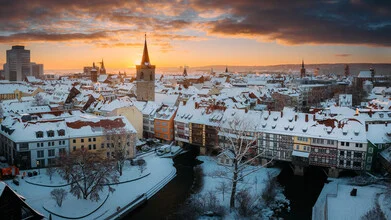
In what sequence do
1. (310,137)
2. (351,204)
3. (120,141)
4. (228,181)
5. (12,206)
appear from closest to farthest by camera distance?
(12,206) → (351,204) → (228,181) → (310,137) → (120,141)

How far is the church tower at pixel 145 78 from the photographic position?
89.6 m

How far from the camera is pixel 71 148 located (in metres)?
49.9

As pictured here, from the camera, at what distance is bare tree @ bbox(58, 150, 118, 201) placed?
3638 cm

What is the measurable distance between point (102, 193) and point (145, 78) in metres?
53.6

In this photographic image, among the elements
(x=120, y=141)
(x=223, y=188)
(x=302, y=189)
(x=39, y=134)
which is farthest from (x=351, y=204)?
(x=39, y=134)

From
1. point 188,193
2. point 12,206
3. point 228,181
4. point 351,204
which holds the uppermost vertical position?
point 12,206

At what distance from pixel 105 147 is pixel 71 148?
4765 mm

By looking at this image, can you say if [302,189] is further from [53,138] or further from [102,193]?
[53,138]

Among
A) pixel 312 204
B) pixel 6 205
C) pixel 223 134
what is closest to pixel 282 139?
pixel 223 134

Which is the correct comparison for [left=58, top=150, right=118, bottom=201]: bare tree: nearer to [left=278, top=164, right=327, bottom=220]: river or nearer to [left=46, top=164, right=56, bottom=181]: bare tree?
[left=46, top=164, right=56, bottom=181]: bare tree

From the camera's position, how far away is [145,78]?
8981 cm

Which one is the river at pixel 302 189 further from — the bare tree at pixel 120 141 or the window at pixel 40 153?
the window at pixel 40 153

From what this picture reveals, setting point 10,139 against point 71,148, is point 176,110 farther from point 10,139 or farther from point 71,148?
point 10,139

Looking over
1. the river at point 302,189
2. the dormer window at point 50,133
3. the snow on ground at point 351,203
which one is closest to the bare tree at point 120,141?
the dormer window at point 50,133
